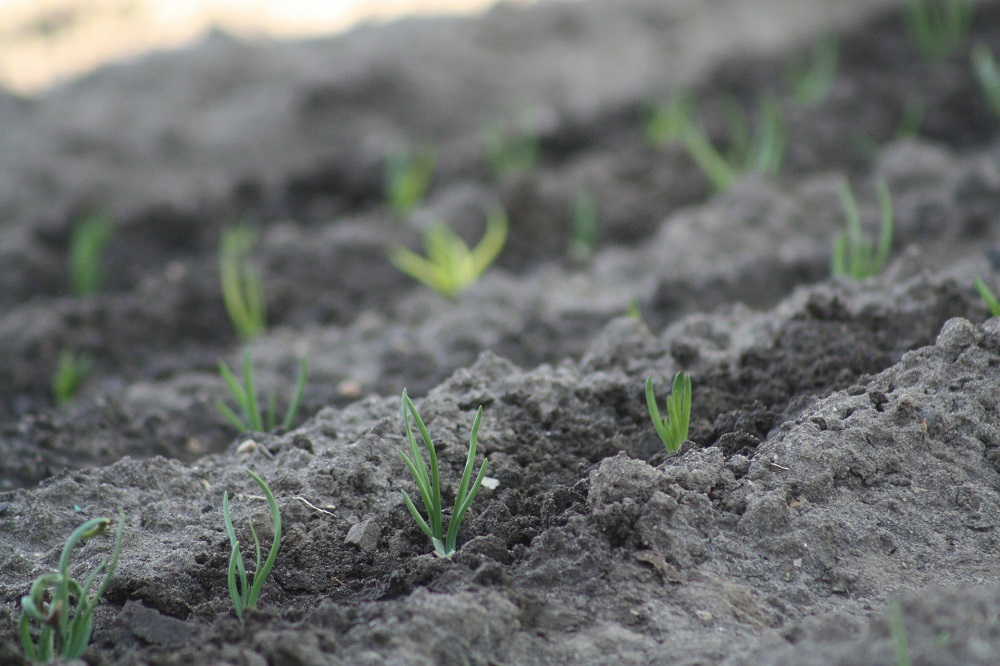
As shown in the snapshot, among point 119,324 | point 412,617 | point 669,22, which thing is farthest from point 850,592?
point 669,22

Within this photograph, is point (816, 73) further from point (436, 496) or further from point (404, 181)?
point (436, 496)

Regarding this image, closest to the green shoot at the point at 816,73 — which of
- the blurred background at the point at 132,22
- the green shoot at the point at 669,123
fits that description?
the green shoot at the point at 669,123

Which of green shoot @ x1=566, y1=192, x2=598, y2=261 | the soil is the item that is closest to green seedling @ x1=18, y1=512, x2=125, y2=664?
the soil

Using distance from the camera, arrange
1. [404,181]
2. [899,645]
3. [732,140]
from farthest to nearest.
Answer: [732,140]
[404,181]
[899,645]

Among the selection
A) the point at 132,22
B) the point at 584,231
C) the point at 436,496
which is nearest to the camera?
the point at 436,496

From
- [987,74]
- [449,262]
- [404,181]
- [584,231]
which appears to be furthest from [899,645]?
[404,181]

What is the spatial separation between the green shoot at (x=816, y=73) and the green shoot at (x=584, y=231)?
117 centimetres

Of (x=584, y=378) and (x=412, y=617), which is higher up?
(x=584, y=378)

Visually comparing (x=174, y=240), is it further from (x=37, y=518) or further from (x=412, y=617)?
(x=412, y=617)

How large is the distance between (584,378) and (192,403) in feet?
3.52

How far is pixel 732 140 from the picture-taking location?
361 centimetres

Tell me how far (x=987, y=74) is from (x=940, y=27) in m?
1.30

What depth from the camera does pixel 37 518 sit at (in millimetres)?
1554

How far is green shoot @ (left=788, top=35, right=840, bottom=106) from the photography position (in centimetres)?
368
